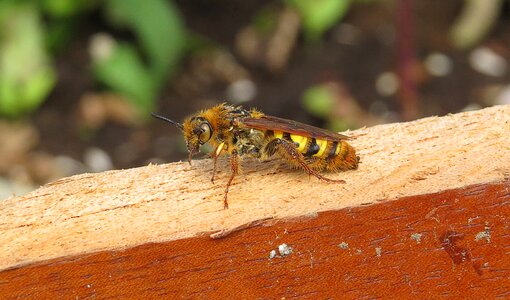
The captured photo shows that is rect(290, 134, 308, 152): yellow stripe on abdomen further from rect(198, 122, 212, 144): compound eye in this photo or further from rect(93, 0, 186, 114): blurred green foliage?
rect(93, 0, 186, 114): blurred green foliage

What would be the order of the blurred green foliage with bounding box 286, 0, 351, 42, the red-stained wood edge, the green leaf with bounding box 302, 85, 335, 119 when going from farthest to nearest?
the blurred green foliage with bounding box 286, 0, 351, 42 → the green leaf with bounding box 302, 85, 335, 119 → the red-stained wood edge

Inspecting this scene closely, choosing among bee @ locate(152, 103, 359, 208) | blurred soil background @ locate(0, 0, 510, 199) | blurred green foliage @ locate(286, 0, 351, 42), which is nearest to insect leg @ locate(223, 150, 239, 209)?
bee @ locate(152, 103, 359, 208)

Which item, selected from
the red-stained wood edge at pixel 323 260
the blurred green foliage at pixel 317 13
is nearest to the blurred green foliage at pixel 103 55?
the blurred green foliage at pixel 317 13

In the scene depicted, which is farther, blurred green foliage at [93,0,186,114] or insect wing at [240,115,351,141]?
blurred green foliage at [93,0,186,114]

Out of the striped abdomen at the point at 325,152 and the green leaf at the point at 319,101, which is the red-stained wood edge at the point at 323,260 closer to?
the striped abdomen at the point at 325,152

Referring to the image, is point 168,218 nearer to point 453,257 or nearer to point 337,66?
point 453,257

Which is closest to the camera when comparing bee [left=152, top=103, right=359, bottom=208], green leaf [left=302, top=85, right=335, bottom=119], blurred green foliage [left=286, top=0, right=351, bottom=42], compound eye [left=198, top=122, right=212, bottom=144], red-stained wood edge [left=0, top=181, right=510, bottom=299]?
red-stained wood edge [left=0, top=181, right=510, bottom=299]
